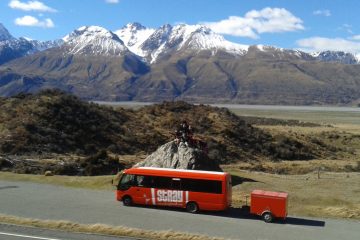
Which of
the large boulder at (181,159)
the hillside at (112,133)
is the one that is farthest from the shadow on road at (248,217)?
the hillside at (112,133)

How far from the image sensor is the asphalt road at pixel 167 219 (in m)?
21.8

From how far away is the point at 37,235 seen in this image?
19.6 m

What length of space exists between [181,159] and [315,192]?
318 inches

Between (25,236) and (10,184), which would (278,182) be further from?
(25,236)

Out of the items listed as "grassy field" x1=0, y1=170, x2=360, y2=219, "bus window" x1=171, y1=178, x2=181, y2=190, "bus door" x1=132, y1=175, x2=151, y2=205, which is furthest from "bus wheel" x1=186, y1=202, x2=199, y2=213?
"grassy field" x1=0, y1=170, x2=360, y2=219

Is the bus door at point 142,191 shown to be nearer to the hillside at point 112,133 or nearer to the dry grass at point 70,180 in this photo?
the dry grass at point 70,180

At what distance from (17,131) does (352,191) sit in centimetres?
3418

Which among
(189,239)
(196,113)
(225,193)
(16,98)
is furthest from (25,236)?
(196,113)

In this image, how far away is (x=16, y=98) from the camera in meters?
68.7

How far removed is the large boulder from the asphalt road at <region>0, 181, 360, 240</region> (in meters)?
4.28

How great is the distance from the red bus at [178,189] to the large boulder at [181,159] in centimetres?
437

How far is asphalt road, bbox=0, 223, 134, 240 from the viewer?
19.2 m

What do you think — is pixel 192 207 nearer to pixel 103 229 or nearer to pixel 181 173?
pixel 181 173

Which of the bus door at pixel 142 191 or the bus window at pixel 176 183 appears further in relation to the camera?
the bus door at pixel 142 191
